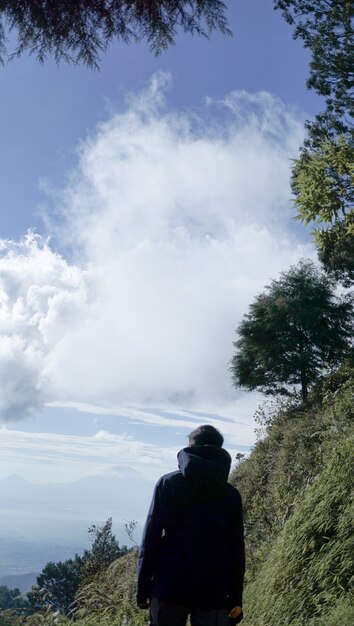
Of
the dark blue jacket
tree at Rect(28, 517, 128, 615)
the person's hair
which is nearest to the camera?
the dark blue jacket

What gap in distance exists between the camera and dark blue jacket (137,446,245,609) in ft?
12.5

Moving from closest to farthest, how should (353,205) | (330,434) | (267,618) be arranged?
1. (267,618)
2. (330,434)
3. (353,205)

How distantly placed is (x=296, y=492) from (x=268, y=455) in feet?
25.7

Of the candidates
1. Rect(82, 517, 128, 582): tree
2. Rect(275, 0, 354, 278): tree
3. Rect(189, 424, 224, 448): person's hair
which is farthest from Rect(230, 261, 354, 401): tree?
Rect(189, 424, 224, 448): person's hair

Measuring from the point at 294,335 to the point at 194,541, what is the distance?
93.8 ft

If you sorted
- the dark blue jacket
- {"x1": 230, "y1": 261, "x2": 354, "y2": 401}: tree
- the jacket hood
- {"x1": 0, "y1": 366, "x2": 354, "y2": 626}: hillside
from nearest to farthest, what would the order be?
1. the dark blue jacket
2. the jacket hood
3. {"x1": 0, "y1": 366, "x2": 354, "y2": 626}: hillside
4. {"x1": 230, "y1": 261, "x2": 354, "y2": 401}: tree

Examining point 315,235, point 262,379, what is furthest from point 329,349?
point 315,235

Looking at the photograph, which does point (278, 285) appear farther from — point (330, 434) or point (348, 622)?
point (348, 622)

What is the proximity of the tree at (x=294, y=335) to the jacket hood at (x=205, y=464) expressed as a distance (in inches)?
1078

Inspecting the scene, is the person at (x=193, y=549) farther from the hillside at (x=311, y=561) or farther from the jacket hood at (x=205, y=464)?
the hillside at (x=311, y=561)

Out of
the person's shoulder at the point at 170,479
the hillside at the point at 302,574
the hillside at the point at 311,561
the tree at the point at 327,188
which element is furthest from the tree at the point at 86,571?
the tree at the point at 327,188

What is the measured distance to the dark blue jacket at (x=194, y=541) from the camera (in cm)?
382

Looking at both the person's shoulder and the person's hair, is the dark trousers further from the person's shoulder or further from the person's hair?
the person's hair

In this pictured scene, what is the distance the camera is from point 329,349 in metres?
31.6
